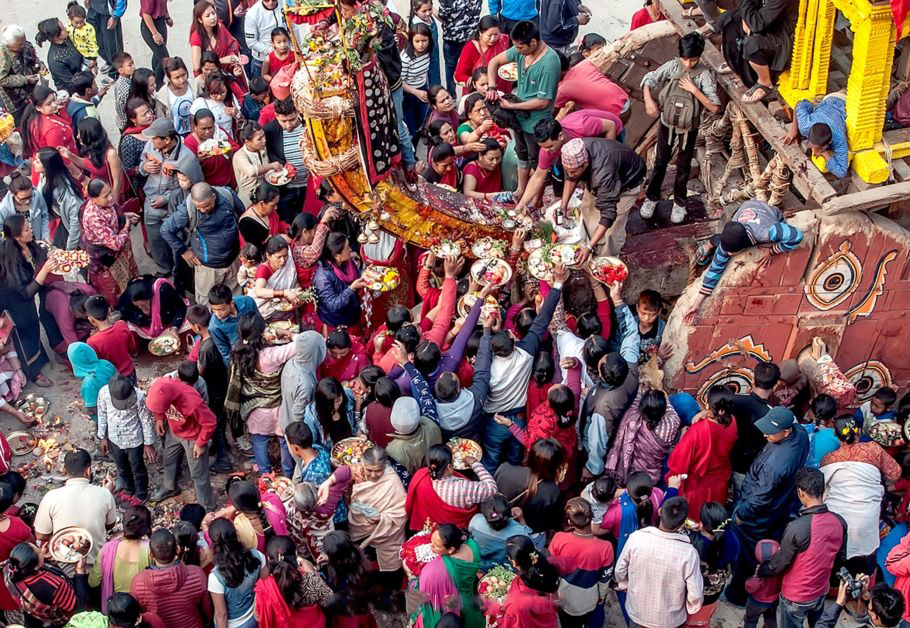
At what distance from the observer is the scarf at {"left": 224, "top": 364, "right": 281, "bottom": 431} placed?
27.7 ft

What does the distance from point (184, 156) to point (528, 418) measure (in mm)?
4159

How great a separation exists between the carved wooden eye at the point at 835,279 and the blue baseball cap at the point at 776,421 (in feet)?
5.57

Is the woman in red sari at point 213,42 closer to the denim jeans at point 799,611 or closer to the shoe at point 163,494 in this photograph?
the shoe at point 163,494

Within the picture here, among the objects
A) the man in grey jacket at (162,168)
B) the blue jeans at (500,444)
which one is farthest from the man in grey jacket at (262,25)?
the blue jeans at (500,444)

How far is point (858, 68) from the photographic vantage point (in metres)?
8.30

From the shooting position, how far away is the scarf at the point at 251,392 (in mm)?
8438

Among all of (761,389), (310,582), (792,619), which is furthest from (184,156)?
(792,619)

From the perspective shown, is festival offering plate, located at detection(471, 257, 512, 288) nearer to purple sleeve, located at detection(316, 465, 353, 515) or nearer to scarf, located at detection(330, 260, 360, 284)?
scarf, located at detection(330, 260, 360, 284)

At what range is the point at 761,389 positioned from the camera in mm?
8422

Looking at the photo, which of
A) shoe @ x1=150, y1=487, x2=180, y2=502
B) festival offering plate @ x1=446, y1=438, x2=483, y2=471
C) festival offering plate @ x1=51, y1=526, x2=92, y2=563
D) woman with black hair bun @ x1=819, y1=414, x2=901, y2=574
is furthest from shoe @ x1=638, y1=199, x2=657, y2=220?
festival offering plate @ x1=51, y1=526, x2=92, y2=563

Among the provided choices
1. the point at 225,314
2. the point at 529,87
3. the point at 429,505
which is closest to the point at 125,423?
the point at 225,314

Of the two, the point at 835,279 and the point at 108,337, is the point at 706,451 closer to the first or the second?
the point at 835,279

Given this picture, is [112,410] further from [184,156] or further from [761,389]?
[761,389]

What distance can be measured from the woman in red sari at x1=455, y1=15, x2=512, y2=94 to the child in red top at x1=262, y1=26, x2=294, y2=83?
1.86 m
